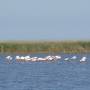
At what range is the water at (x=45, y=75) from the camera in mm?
40281

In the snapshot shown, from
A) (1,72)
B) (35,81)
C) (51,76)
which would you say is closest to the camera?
(35,81)

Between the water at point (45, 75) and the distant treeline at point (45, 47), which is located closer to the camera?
the water at point (45, 75)

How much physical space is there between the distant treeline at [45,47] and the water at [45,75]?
1074 cm

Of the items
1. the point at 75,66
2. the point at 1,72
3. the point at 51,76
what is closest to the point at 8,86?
the point at 51,76

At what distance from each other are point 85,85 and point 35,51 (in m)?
34.6

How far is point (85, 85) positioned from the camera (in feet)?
133

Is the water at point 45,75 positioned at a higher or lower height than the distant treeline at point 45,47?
lower

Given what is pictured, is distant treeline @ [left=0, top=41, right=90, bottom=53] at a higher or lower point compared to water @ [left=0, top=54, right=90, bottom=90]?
higher

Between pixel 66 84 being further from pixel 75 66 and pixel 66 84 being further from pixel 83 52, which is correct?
pixel 83 52

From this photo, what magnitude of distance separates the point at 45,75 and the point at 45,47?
2836 cm

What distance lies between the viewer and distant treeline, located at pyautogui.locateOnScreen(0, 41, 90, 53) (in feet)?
244

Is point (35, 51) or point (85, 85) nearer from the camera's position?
point (85, 85)

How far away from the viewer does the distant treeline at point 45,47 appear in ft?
244

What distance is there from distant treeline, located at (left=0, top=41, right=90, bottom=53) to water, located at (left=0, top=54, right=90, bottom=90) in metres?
10.7
